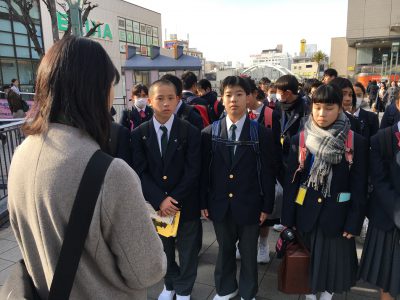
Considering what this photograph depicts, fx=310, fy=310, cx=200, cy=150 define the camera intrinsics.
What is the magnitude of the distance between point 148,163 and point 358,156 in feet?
5.56

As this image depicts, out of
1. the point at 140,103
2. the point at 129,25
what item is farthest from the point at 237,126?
the point at 129,25

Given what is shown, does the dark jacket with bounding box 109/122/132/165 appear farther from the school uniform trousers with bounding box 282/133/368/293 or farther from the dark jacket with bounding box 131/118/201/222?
the school uniform trousers with bounding box 282/133/368/293

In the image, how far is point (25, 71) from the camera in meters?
19.3

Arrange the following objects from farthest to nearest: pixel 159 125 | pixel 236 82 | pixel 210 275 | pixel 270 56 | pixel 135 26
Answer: pixel 270 56
pixel 135 26
pixel 210 275
pixel 159 125
pixel 236 82

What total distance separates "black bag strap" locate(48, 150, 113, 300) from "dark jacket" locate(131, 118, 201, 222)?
5.22ft

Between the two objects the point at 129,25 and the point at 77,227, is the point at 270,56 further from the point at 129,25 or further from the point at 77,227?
the point at 77,227

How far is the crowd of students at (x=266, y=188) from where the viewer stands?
231 cm

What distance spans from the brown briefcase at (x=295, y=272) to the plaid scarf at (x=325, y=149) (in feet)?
1.76

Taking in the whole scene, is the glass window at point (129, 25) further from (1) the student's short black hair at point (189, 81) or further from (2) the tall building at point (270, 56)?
(2) the tall building at point (270, 56)

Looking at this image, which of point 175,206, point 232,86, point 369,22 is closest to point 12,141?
point 175,206

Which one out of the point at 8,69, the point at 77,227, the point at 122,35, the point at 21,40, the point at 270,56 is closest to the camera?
the point at 77,227

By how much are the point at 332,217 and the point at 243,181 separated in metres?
0.72

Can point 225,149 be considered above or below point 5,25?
below

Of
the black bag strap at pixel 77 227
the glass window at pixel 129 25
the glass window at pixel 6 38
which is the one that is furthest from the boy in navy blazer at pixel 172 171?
the glass window at pixel 129 25
